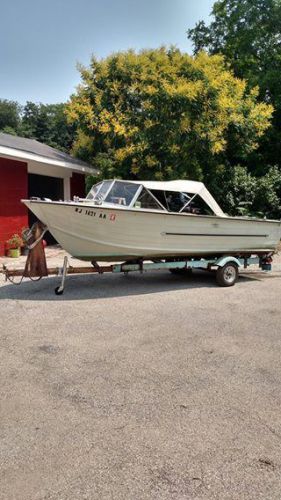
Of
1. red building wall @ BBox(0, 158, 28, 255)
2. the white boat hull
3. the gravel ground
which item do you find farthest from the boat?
red building wall @ BBox(0, 158, 28, 255)

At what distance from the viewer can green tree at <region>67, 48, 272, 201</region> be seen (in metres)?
14.1

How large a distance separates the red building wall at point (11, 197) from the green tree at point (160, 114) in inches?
120

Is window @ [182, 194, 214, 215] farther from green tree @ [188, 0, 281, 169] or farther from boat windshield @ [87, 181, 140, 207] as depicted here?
A: green tree @ [188, 0, 281, 169]

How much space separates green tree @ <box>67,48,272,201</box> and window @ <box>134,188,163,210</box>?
643cm

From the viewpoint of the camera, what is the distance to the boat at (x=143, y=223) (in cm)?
763

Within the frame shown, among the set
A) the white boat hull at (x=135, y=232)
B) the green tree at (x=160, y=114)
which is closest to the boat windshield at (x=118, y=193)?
the white boat hull at (x=135, y=232)

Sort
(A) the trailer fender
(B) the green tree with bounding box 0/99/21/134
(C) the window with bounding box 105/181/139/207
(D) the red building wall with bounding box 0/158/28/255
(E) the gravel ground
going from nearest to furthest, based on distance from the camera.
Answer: (E) the gravel ground < (C) the window with bounding box 105/181/139/207 < (A) the trailer fender < (D) the red building wall with bounding box 0/158/28/255 < (B) the green tree with bounding box 0/99/21/134

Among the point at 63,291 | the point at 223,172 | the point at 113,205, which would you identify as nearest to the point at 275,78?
the point at 223,172

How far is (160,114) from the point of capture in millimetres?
14141

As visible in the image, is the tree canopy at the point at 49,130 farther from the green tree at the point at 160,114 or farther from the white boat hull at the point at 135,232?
the white boat hull at the point at 135,232

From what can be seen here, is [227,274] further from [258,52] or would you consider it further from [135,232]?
[258,52]

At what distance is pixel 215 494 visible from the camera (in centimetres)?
260

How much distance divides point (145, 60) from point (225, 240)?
9.02 m

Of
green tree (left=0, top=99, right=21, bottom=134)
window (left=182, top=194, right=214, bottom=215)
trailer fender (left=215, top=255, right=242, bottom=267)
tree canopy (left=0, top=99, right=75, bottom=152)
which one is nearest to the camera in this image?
window (left=182, top=194, right=214, bottom=215)
